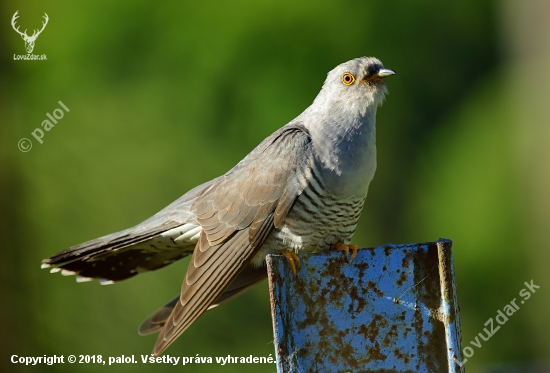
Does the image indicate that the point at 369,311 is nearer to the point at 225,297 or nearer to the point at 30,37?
the point at 225,297

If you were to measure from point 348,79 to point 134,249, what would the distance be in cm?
142

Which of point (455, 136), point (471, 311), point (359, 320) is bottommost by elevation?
point (359, 320)

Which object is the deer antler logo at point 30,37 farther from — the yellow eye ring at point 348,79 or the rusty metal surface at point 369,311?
the rusty metal surface at point 369,311

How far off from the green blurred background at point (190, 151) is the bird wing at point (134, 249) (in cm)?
337

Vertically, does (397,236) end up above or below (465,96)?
below

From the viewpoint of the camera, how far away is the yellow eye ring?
3.04 m

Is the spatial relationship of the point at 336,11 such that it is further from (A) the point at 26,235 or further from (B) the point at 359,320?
(B) the point at 359,320

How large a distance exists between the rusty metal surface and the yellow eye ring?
4.75ft

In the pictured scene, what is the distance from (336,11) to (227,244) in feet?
20.2

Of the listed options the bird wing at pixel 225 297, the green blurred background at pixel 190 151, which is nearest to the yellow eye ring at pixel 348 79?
the bird wing at pixel 225 297

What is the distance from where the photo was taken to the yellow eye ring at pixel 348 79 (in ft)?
9.96

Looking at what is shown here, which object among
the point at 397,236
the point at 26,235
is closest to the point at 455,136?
the point at 397,236

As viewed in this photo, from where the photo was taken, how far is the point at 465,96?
9.09 m

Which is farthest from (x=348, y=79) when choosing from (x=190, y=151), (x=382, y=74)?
(x=190, y=151)
